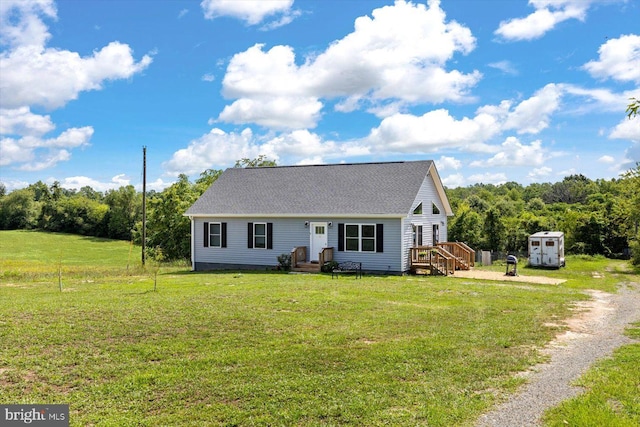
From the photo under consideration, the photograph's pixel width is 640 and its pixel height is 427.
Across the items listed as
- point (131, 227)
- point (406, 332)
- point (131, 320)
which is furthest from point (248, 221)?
point (131, 227)

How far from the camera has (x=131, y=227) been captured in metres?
65.2

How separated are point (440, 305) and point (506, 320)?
205 centimetres

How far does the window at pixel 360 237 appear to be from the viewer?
20.5m

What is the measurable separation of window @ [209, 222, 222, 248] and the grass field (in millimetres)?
9659

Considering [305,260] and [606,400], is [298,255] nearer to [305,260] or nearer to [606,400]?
[305,260]

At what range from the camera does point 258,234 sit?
2273 centimetres

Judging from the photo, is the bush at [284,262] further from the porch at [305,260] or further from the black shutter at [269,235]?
the black shutter at [269,235]

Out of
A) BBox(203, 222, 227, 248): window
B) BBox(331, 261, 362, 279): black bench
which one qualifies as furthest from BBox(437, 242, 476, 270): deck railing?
BBox(203, 222, 227, 248): window

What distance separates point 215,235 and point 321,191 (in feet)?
18.7

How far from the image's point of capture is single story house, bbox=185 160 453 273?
20531 mm

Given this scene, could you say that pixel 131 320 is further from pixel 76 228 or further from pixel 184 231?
pixel 76 228

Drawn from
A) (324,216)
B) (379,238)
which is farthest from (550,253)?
(324,216)

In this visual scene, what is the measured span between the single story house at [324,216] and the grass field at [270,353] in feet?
21.9

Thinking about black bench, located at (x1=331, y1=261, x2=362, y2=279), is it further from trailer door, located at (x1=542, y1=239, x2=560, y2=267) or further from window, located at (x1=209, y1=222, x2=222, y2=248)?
trailer door, located at (x1=542, y1=239, x2=560, y2=267)
